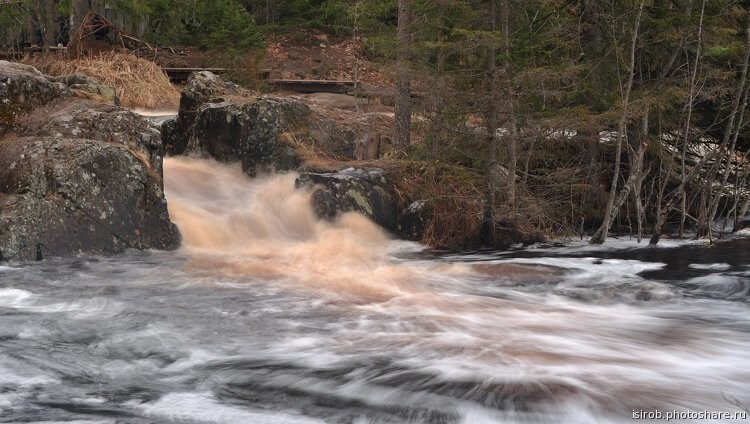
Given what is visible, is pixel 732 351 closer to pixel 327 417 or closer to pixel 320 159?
pixel 327 417

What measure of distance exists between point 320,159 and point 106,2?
45.4 feet

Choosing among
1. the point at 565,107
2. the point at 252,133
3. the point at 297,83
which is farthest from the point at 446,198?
the point at 297,83

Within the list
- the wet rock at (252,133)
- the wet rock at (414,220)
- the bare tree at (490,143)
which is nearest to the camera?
the bare tree at (490,143)

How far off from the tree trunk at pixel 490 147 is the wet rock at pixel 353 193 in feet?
5.39

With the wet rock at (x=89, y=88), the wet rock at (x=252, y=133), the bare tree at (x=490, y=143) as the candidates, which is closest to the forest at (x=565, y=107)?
the bare tree at (x=490, y=143)

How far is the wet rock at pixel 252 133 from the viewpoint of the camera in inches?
515

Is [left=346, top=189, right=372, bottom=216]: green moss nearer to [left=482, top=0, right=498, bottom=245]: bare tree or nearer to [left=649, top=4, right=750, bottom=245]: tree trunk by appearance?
[left=482, top=0, right=498, bottom=245]: bare tree

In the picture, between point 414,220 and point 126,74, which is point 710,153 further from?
point 126,74

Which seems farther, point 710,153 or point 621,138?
point 710,153

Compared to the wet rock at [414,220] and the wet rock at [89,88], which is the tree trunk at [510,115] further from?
the wet rock at [89,88]

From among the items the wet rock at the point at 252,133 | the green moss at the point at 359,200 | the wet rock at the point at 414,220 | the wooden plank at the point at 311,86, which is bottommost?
the wet rock at the point at 414,220

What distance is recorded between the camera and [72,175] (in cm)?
923

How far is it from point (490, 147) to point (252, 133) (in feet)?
15.7

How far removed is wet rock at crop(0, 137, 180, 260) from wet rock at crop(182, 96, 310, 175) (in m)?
3.14
